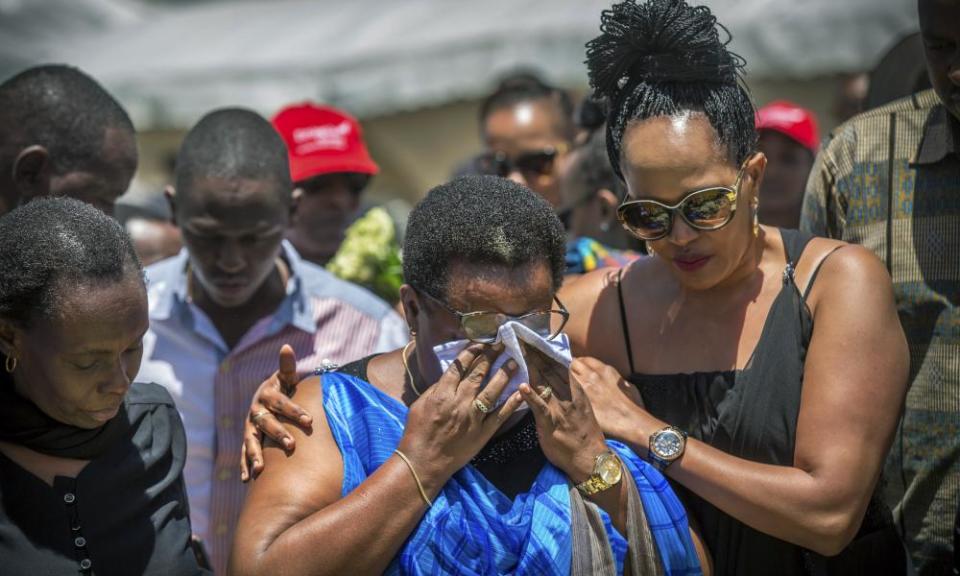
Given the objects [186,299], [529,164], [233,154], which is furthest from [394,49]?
[186,299]

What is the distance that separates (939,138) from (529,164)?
2.32 meters

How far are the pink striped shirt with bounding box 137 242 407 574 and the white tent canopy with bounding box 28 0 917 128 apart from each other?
571 centimetres

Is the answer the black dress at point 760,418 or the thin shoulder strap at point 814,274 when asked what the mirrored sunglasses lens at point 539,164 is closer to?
the black dress at point 760,418

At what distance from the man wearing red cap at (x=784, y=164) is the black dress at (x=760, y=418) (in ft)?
8.36

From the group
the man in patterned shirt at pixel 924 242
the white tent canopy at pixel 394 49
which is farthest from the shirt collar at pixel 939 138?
the white tent canopy at pixel 394 49

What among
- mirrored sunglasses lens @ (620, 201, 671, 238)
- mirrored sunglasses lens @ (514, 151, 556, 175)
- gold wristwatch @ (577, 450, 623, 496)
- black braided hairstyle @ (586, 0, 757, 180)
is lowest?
gold wristwatch @ (577, 450, 623, 496)

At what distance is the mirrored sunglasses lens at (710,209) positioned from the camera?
3.06 metres

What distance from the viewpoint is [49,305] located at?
2.77 m

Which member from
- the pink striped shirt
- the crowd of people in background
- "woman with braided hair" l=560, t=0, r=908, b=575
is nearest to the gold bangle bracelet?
the crowd of people in background

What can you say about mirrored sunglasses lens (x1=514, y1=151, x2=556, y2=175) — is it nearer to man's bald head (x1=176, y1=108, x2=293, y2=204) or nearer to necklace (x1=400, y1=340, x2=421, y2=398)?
man's bald head (x1=176, y1=108, x2=293, y2=204)

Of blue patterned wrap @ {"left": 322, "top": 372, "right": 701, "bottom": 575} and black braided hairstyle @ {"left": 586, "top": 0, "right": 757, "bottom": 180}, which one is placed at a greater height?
black braided hairstyle @ {"left": 586, "top": 0, "right": 757, "bottom": 180}

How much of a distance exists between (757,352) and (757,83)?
6835 mm

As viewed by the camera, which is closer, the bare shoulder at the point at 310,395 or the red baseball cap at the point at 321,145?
the bare shoulder at the point at 310,395

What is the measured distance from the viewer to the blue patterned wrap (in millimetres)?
2729
